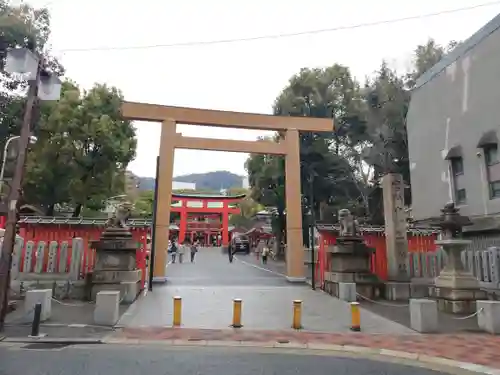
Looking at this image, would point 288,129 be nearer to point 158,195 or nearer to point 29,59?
point 158,195

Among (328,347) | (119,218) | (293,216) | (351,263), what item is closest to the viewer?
(328,347)

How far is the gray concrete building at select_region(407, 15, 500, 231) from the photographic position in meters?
15.3

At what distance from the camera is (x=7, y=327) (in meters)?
8.55

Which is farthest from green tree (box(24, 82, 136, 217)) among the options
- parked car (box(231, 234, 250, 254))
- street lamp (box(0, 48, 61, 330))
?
parked car (box(231, 234, 250, 254))

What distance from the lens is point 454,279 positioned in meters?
11.9

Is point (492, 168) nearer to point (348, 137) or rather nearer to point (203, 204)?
point (348, 137)

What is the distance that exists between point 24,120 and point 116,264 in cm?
559

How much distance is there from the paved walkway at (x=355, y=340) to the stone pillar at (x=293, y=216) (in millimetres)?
9728

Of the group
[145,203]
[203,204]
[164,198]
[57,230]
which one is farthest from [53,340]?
[145,203]

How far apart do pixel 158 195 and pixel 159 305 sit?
22.5 ft

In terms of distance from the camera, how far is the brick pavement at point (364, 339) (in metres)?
7.26

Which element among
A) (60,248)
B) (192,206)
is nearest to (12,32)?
(60,248)

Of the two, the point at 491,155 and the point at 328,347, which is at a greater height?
the point at 491,155

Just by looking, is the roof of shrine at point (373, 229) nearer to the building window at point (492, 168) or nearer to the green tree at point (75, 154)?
the building window at point (492, 168)
